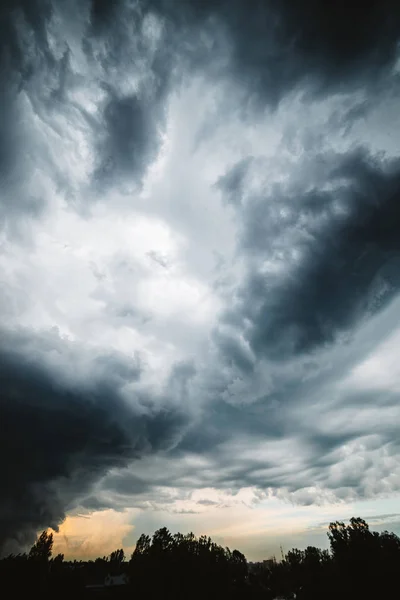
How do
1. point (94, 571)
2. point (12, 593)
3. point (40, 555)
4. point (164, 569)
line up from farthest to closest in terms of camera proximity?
1. point (94, 571)
2. point (164, 569)
3. point (40, 555)
4. point (12, 593)

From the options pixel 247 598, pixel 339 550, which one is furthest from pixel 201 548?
pixel 339 550

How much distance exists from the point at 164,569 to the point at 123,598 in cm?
899

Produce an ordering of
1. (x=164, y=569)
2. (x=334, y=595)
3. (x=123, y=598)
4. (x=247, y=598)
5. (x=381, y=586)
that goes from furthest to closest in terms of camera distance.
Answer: (x=247, y=598)
(x=164, y=569)
(x=123, y=598)
(x=334, y=595)
(x=381, y=586)

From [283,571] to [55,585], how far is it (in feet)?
432

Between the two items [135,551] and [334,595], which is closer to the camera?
[334,595]

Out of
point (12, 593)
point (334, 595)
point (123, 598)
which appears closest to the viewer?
point (12, 593)

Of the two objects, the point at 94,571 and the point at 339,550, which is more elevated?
the point at 339,550

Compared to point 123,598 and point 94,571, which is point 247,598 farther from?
point 94,571

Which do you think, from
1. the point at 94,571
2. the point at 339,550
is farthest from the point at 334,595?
the point at 94,571

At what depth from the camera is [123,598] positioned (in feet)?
181

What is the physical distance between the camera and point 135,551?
3418 inches

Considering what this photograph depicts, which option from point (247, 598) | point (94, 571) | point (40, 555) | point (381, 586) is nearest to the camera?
point (40, 555)

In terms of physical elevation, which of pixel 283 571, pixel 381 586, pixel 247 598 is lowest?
pixel 283 571

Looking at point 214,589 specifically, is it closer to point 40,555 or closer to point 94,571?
point 40,555
